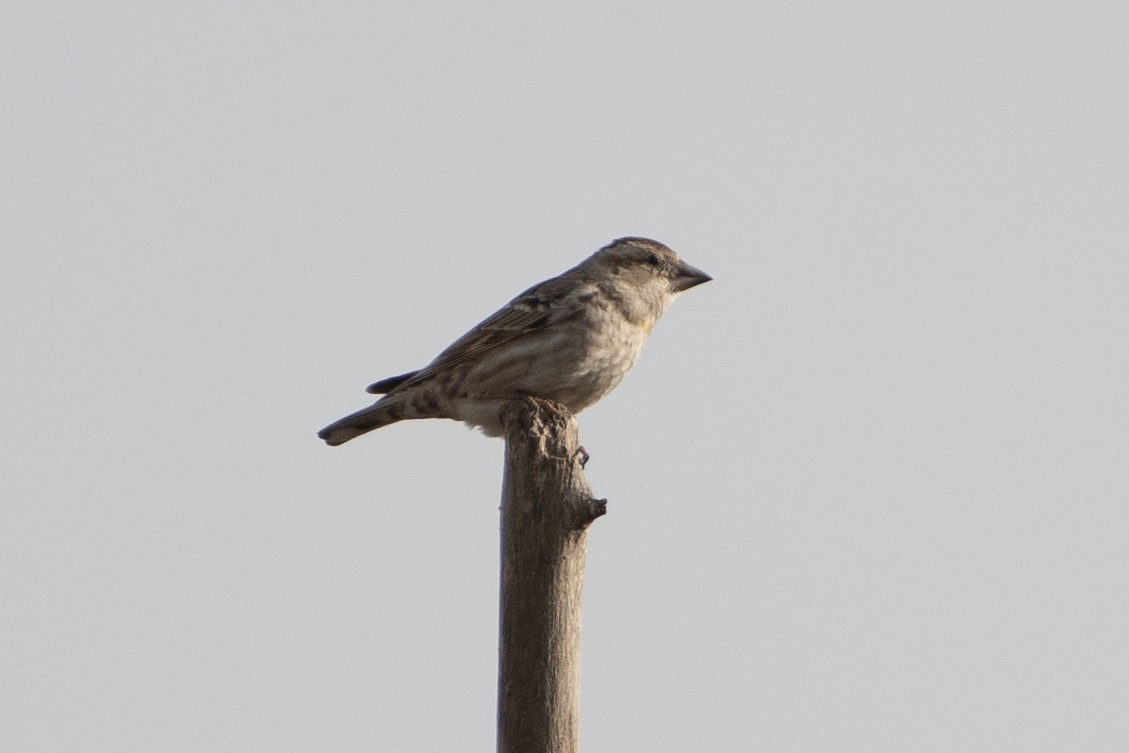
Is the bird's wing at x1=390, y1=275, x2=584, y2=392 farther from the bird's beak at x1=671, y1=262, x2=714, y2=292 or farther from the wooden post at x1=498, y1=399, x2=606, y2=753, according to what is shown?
the wooden post at x1=498, y1=399, x2=606, y2=753

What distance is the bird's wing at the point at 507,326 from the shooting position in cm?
942

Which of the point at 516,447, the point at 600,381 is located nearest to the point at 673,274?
the point at 600,381

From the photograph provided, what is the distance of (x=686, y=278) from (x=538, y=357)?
6.37 feet

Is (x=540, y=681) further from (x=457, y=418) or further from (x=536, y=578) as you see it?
(x=457, y=418)

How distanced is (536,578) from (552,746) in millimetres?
613

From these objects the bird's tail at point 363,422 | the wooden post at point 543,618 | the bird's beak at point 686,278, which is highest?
the bird's beak at point 686,278

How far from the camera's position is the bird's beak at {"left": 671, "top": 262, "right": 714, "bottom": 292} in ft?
34.4

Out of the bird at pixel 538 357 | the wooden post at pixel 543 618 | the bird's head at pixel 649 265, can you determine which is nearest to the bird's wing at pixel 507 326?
the bird at pixel 538 357

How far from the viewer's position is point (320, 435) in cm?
966

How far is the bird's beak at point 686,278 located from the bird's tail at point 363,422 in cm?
224

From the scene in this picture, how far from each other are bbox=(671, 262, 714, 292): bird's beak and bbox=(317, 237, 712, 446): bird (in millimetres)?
203

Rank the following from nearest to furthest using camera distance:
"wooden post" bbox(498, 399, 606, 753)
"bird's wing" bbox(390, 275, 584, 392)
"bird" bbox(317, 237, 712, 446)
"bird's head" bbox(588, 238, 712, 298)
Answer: "wooden post" bbox(498, 399, 606, 753) < "bird" bbox(317, 237, 712, 446) < "bird's wing" bbox(390, 275, 584, 392) < "bird's head" bbox(588, 238, 712, 298)

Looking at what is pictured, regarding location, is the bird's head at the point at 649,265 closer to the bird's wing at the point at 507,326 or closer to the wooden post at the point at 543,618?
the bird's wing at the point at 507,326

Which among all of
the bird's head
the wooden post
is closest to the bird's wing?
the bird's head
